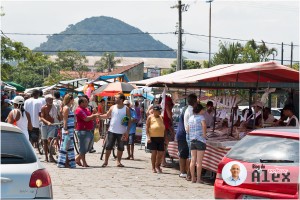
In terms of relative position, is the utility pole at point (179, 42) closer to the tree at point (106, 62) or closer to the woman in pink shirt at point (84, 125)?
the woman in pink shirt at point (84, 125)

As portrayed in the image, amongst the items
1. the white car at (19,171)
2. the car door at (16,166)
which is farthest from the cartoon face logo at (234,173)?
the car door at (16,166)

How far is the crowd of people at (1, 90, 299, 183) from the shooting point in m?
13.4

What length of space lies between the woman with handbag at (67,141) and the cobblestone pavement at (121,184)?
0.77ft

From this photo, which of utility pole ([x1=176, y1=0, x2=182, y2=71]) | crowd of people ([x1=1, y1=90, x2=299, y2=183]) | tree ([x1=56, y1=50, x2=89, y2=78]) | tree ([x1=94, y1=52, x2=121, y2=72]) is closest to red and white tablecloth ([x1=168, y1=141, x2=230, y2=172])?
crowd of people ([x1=1, y1=90, x2=299, y2=183])

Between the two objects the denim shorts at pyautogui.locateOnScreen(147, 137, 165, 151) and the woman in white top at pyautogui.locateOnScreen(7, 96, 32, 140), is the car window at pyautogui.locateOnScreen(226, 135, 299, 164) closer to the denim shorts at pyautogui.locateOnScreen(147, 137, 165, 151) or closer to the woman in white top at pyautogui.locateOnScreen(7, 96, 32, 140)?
the denim shorts at pyautogui.locateOnScreen(147, 137, 165, 151)

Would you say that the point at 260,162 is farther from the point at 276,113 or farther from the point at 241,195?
the point at 276,113

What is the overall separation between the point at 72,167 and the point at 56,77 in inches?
3303

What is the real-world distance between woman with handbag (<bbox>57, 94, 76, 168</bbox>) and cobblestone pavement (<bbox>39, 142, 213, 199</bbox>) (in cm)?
23

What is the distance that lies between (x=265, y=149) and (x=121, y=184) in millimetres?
5080

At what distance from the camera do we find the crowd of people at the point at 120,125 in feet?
43.8

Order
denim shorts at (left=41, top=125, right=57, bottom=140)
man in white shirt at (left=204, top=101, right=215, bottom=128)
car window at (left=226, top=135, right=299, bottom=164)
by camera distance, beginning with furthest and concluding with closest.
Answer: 1. man in white shirt at (left=204, top=101, right=215, bottom=128)
2. denim shorts at (left=41, top=125, right=57, bottom=140)
3. car window at (left=226, top=135, right=299, bottom=164)

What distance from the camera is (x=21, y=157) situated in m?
7.23

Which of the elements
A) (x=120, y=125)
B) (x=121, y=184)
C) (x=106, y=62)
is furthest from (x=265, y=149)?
(x=106, y=62)

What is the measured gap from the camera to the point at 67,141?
49.4 ft
